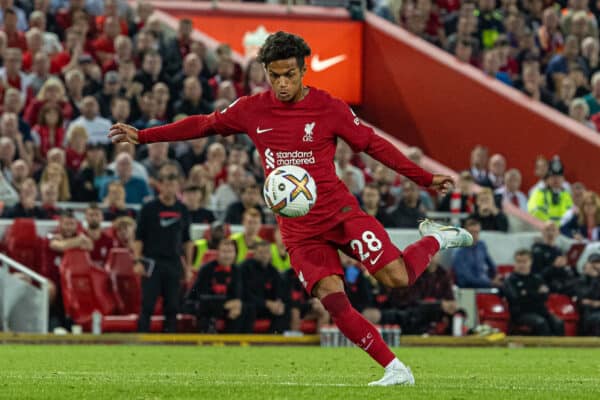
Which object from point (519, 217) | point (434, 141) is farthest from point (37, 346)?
point (434, 141)

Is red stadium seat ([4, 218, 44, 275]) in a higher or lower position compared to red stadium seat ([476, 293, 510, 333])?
higher

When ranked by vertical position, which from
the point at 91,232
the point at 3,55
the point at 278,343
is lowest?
the point at 278,343

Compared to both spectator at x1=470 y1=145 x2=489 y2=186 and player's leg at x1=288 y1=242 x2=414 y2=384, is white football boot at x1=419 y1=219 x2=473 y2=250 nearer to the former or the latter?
player's leg at x1=288 y1=242 x2=414 y2=384

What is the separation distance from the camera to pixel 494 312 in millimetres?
19594

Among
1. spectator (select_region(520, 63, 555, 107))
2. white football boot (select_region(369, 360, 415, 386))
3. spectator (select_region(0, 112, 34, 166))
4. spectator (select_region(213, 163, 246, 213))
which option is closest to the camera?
white football boot (select_region(369, 360, 415, 386))

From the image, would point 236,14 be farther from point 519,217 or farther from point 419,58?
point 519,217

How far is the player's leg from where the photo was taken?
987 cm

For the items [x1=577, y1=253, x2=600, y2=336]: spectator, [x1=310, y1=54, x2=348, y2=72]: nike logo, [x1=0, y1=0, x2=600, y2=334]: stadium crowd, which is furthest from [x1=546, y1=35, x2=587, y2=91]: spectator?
[x1=577, y1=253, x2=600, y2=336]: spectator

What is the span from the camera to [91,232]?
18594 millimetres

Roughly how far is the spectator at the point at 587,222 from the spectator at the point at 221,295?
5.42 meters

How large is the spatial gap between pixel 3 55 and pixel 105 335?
5.45 meters

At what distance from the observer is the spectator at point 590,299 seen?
19.7m

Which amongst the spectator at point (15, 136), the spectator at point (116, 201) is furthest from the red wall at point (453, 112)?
the spectator at point (15, 136)

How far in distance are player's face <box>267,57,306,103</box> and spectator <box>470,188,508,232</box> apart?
1096 centimetres
